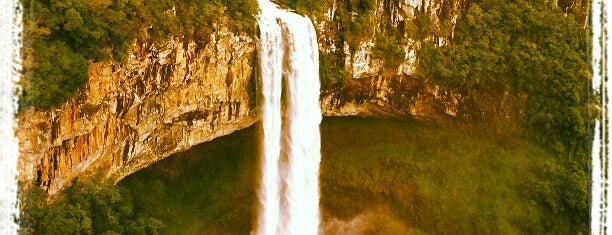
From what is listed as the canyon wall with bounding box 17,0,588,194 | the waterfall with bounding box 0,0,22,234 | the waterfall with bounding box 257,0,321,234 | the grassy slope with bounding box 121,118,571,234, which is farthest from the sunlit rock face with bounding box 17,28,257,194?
the grassy slope with bounding box 121,118,571,234

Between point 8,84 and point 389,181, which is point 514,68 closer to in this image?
point 389,181

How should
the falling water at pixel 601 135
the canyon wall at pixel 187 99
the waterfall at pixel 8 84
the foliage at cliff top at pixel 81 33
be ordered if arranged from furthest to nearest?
the falling water at pixel 601 135, the canyon wall at pixel 187 99, the foliage at cliff top at pixel 81 33, the waterfall at pixel 8 84

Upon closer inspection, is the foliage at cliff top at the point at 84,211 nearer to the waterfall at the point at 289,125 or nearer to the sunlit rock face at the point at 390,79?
the waterfall at the point at 289,125

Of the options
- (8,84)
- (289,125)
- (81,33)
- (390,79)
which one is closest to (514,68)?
(390,79)

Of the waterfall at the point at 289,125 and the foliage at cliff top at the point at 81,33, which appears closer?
the foliage at cliff top at the point at 81,33

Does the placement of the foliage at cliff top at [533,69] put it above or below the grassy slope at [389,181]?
above

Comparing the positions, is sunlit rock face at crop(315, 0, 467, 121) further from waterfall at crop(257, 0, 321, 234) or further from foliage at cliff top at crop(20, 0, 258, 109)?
foliage at cliff top at crop(20, 0, 258, 109)

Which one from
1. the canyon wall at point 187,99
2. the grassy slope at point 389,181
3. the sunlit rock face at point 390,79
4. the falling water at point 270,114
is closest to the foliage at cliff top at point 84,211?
the canyon wall at point 187,99

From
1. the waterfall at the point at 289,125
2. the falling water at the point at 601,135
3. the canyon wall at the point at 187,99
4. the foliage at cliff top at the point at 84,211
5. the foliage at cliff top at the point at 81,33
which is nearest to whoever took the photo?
the foliage at cliff top at the point at 81,33
